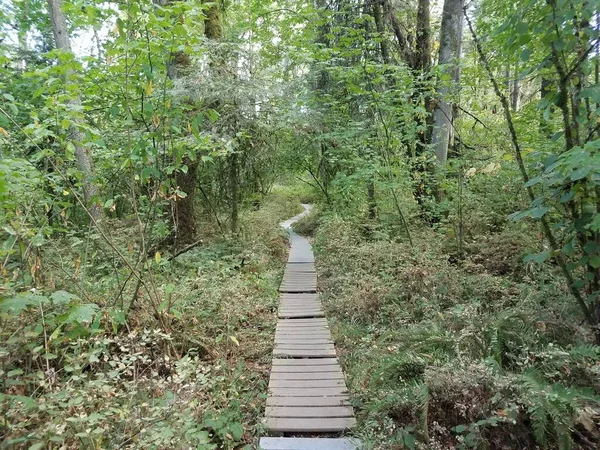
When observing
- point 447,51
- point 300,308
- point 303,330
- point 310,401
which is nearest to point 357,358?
point 310,401

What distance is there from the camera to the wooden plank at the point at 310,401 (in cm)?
344

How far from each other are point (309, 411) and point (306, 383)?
1.52 ft

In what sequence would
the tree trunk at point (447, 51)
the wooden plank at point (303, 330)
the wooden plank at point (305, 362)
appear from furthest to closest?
the tree trunk at point (447, 51) < the wooden plank at point (303, 330) < the wooden plank at point (305, 362)

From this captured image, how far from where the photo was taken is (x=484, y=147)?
21.5 ft

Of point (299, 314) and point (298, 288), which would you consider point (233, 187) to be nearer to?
point (298, 288)

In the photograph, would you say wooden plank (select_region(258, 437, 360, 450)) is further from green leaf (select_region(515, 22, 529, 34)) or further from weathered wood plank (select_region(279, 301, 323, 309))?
green leaf (select_region(515, 22, 529, 34))

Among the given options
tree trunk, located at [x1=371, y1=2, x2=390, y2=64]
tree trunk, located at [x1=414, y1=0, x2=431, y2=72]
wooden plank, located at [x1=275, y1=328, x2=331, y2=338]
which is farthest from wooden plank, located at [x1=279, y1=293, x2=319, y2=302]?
tree trunk, located at [x1=371, y1=2, x2=390, y2=64]

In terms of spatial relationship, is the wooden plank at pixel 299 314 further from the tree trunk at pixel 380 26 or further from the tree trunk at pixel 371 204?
the tree trunk at pixel 380 26

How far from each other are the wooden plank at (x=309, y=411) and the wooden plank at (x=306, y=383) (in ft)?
1.13

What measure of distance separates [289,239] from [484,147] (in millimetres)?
6925

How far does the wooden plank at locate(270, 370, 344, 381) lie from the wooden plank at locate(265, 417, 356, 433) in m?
0.67

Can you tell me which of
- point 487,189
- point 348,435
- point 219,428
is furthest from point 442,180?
point 219,428

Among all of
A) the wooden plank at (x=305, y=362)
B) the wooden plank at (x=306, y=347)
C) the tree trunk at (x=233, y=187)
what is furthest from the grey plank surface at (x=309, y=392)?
the tree trunk at (x=233, y=187)

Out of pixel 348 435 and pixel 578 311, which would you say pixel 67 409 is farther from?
pixel 578 311
